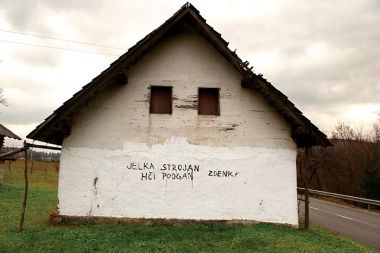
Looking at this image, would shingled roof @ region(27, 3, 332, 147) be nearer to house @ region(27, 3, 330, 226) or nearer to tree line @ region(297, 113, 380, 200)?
house @ region(27, 3, 330, 226)

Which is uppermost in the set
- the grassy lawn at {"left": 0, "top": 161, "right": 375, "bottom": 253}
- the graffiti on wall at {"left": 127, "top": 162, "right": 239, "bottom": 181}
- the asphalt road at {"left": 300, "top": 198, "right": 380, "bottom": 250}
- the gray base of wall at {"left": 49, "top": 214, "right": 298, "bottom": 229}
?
the graffiti on wall at {"left": 127, "top": 162, "right": 239, "bottom": 181}

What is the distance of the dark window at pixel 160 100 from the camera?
464 inches

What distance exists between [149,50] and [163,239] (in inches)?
234

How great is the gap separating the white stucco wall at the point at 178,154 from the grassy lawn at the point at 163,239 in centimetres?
66

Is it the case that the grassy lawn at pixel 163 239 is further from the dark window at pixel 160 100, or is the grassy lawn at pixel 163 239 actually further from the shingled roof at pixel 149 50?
the dark window at pixel 160 100


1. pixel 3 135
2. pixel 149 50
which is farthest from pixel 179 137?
pixel 3 135

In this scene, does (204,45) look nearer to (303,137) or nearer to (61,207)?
(303,137)

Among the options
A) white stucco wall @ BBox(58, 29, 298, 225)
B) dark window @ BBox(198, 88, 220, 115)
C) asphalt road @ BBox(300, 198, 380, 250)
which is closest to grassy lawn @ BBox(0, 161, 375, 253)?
white stucco wall @ BBox(58, 29, 298, 225)

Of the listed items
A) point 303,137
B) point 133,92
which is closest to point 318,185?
point 303,137

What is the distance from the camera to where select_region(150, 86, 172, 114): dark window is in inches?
464

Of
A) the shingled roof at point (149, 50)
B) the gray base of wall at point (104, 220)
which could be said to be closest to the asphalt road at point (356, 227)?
the shingled roof at point (149, 50)

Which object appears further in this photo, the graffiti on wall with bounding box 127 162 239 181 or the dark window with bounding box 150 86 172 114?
the dark window with bounding box 150 86 172 114

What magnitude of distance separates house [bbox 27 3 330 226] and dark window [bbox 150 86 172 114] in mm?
33

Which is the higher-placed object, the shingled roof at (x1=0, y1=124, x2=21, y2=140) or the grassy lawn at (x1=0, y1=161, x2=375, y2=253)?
the shingled roof at (x1=0, y1=124, x2=21, y2=140)
